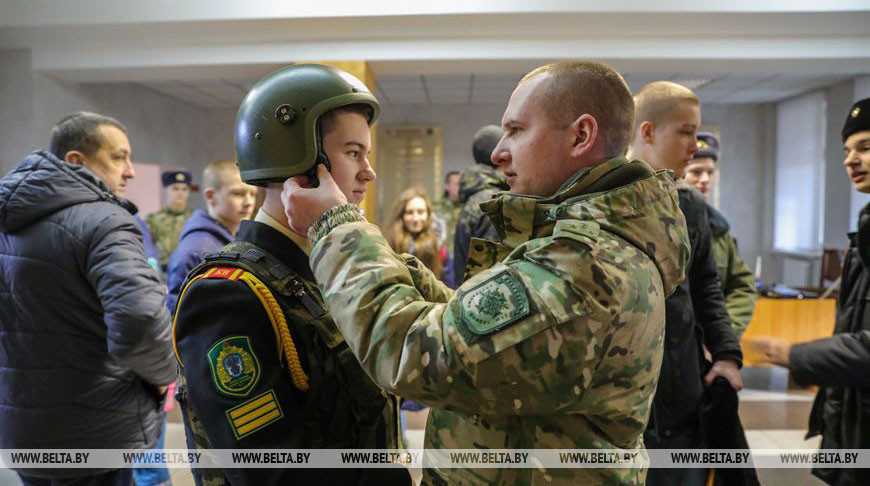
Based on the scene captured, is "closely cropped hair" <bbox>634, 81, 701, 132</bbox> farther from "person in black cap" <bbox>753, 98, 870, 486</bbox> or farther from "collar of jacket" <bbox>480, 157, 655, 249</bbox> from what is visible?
"collar of jacket" <bbox>480, 157, 655, 249</bbox>

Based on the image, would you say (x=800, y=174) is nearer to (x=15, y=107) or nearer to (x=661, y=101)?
(x=661, y=101)

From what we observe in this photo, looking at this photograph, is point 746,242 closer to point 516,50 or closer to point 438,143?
point 438,143

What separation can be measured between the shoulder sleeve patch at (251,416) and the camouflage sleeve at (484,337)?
211 mm

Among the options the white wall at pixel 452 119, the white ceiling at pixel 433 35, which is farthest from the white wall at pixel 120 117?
the white wall at pixel 452 119

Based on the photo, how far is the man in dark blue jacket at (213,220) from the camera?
253 centimetres

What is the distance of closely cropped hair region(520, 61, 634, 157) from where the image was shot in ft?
3.22

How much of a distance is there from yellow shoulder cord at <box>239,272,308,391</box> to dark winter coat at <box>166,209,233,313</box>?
5.34ft

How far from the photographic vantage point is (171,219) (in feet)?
17.9

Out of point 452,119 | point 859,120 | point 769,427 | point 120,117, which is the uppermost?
point 452,119

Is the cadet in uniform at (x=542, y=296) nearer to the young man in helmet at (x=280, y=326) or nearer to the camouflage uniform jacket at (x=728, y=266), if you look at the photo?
the young man in helmet at (x=280, y=326)

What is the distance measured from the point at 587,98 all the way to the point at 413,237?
114 inches

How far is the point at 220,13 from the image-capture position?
15.7 ft

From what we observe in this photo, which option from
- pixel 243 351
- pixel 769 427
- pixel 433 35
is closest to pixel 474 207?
pixel 243 351

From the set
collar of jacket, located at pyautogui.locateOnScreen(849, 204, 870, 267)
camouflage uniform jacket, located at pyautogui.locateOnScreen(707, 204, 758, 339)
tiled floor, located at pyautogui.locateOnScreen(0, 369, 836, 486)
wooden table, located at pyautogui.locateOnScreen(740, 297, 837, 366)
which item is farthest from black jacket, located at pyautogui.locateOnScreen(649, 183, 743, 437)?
wooden table, located at pyautogui.locateOnScreen(740, 297, 837, 366)
